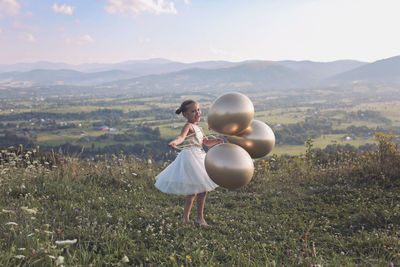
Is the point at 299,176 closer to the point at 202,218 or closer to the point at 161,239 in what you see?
the point at 202,218

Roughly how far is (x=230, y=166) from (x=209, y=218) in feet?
5.38

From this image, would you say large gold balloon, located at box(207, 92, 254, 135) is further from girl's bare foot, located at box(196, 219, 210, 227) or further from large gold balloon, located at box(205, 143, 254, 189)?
girl's bare foot, located at box(196, 219, 210, 227)

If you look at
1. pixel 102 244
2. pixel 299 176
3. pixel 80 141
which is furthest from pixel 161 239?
pixel 80 141

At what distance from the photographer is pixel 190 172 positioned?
4000 mm

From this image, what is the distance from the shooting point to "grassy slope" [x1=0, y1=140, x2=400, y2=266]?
8.89ft

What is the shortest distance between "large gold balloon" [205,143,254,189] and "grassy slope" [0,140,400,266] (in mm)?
769

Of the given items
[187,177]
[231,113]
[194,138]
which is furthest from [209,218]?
[231,113]

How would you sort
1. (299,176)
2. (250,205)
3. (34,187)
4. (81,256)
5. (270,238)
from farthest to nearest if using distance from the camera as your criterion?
(299,176) → (250,205) → (34,187) → (270,238) → (81,256)

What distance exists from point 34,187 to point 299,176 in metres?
5.77

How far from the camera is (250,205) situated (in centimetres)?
511

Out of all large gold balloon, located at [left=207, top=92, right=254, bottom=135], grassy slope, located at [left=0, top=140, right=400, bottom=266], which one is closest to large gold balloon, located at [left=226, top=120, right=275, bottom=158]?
large gold balloon, located at [left=207, top=92, right=254, bottom=135]

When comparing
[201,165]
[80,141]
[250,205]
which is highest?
[201,165]

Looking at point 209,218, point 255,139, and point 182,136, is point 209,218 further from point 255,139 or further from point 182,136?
point 255,139

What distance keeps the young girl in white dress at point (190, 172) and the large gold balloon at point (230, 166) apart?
0.73 meters
